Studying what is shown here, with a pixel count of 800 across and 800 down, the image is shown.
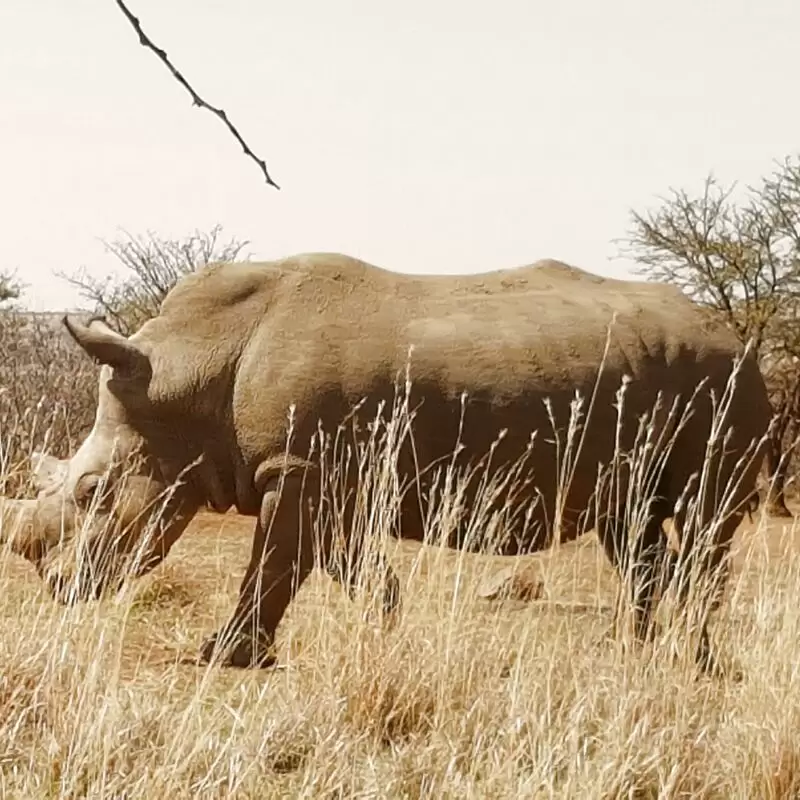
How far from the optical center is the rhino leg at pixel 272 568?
17.2ft

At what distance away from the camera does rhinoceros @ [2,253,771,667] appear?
5.31 m

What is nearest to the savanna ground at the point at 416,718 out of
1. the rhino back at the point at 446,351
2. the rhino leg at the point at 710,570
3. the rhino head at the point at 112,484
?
the rhino leg at the point at 710,570

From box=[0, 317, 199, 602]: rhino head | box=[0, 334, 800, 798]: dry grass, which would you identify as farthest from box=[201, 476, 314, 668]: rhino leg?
box=[0, 334, 800, 798]: dry grass

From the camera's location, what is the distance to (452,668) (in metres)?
4.06

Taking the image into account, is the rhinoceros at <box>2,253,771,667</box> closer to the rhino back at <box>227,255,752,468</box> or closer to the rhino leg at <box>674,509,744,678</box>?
the rhino back at <box>227,255,752,468</box>

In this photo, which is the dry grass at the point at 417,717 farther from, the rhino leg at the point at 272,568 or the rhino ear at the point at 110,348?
the rhino ear at the point at 110,348

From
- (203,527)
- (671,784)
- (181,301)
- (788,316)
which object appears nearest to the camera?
(671,784)

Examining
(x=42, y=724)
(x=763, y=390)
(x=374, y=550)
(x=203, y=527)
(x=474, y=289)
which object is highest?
(x=474, y=289)

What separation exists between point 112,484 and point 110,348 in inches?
22.9

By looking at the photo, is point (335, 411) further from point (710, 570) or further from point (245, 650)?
point (710, 570)

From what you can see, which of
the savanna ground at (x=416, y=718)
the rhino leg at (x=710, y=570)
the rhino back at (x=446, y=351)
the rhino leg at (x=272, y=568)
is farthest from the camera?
the rhino back at (x=446, y=351)

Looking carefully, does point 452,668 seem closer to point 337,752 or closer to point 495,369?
point 337,752

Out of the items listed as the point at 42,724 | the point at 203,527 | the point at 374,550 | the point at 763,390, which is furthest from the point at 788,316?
the point at 42,724

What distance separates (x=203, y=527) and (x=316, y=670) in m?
6.73
